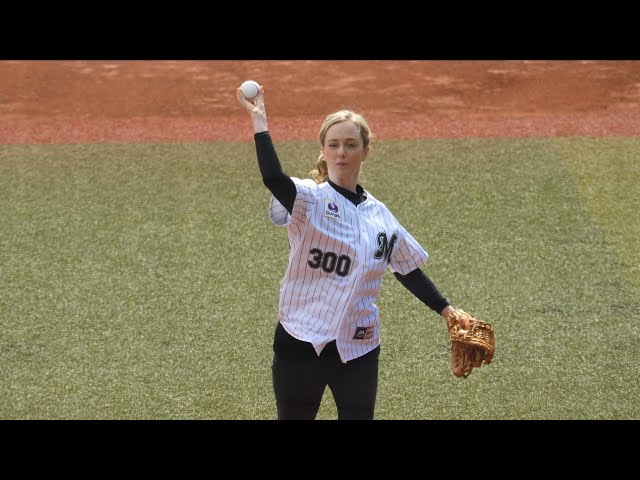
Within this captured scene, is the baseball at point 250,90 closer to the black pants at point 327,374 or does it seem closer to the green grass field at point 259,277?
the black pants at point 327,374

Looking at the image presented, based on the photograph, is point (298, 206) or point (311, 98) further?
point (311, 98)

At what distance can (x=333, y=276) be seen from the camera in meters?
2.99

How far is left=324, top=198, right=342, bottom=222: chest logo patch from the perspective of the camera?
2.97 m

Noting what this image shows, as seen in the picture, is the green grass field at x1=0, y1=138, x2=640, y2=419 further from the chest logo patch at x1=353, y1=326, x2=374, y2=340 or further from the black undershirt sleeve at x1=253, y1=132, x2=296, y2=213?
the black undershirt sleeve at x1=253, y1=132, x2=296, y2=213

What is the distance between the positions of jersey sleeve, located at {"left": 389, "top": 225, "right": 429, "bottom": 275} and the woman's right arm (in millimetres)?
477

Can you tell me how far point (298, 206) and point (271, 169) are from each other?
0.60 feet

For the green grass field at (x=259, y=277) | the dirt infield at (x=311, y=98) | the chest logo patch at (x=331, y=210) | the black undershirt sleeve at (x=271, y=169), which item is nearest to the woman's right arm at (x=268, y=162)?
the black undershirt sleeve at (x=271, y=169)

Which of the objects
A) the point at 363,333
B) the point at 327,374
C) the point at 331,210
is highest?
the point at 331,210

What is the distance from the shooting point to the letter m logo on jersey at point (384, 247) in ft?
10.0

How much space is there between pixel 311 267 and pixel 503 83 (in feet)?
19.6

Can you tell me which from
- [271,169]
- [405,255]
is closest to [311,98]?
[405,255]

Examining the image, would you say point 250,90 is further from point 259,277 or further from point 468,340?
point 259,277

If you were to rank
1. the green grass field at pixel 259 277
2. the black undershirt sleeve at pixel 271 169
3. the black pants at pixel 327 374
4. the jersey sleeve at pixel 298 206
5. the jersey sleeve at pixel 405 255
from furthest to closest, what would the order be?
the green grass field at pixel 259 277 → the jersey sleeve at pixel 405 255 → the black pants at pixel 327 374 → the jersey sleeve at pixel 298 206 → the black undershirt sleeve at pixel 271 169

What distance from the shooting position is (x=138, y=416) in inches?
165
